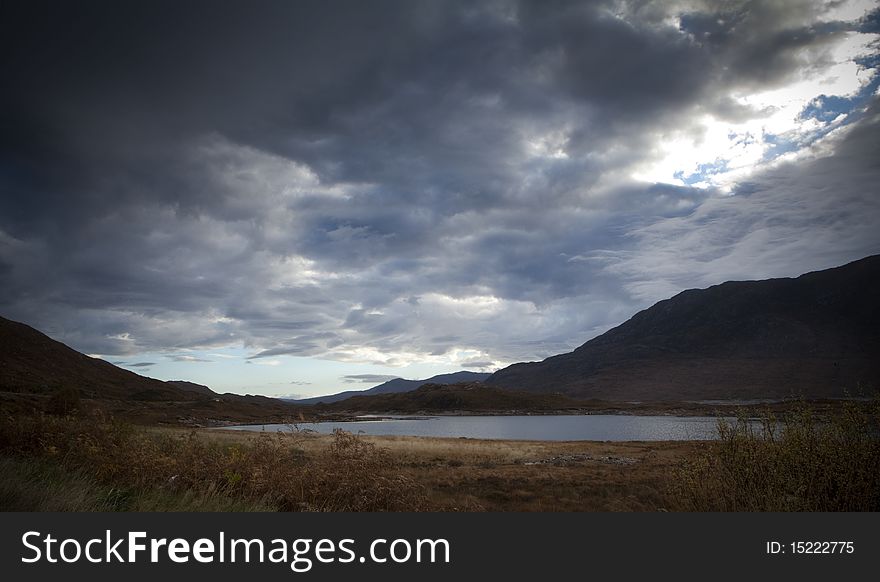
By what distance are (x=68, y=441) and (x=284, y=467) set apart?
508 centimetres

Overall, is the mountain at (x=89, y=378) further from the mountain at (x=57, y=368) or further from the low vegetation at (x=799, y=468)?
the low vegetation at (x=799, y=468)

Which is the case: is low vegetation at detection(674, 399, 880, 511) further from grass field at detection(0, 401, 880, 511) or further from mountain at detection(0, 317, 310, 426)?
mountain at detection(0, 317, 310, 426)

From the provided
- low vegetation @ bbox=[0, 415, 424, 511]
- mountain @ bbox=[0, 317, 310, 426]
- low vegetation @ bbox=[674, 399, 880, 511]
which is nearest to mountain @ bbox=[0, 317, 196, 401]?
mountain @ bbox=[0, 317, 310, 426]

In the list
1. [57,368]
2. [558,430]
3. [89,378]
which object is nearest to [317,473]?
[558,430]

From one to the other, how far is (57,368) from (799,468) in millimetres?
168458

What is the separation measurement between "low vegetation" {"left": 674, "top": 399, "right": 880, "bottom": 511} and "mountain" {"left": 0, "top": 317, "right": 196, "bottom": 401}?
126 m

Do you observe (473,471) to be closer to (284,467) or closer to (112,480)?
(284,467)

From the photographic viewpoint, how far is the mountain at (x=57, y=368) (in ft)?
380

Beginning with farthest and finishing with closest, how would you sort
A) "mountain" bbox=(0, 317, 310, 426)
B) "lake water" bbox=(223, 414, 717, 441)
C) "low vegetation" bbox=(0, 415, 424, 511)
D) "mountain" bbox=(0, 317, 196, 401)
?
"mountain" bbox=(0, 317, 196, 401)
"mountain" bbox=(0, 317, 310, 426)
"lake water" bbox=(223, 414, 717, 441)
"low vegetation" bbox=(0, 415, 424, 511)

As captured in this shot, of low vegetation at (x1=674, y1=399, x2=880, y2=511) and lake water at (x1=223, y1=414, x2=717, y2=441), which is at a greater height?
low vegetation at (x1=674, y1=399, x2=880, y2=511)

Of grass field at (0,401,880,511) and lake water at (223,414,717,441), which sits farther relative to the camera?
lake water at (223,414,717,441)

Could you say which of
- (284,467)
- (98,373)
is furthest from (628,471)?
(98,373)

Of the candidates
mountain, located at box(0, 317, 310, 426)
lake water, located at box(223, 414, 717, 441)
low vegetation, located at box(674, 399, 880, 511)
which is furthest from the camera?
mountain, located at box(0, 317, 310, 426)

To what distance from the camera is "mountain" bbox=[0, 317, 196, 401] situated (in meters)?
116
